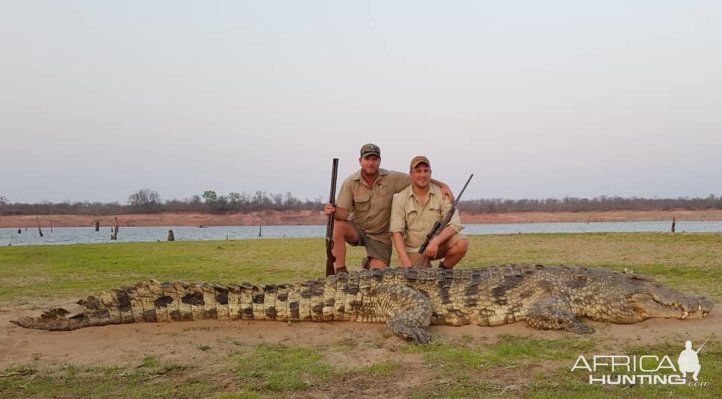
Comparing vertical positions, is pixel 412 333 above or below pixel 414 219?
below

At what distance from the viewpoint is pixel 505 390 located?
3.89m

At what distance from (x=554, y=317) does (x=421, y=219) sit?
2.65m

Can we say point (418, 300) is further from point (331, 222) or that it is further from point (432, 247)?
point (331, 222)

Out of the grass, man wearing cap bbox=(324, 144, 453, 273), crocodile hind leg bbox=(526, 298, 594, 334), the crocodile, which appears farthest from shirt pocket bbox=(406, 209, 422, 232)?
the grass

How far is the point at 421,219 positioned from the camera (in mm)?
8008

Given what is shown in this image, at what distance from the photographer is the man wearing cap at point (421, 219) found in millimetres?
7762

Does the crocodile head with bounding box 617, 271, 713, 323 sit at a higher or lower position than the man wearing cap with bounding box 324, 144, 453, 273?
lower

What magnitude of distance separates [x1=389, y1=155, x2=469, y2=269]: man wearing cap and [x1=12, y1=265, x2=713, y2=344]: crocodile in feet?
3.84

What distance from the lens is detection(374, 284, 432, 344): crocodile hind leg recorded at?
5602mm

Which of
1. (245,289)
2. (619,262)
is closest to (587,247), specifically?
(619,262)

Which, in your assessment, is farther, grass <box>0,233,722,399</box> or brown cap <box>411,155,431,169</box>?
brown cap <box>411,155,431,169</box>

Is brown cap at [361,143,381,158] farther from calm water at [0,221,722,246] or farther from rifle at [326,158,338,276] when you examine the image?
calm water at [0,221,722,246]

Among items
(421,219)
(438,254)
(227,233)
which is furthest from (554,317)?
(227,233)

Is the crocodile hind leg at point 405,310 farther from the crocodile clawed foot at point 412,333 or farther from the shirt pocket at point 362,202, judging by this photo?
the shirt pocket at point 362,202
